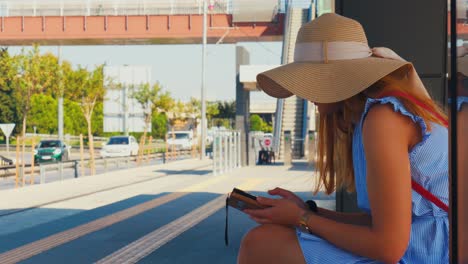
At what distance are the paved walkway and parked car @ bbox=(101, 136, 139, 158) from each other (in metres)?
23.8

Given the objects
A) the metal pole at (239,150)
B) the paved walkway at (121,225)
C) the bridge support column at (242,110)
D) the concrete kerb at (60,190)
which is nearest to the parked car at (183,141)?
the bridge support column at (242,110)

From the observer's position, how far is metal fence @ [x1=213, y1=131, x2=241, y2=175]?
24.3 m

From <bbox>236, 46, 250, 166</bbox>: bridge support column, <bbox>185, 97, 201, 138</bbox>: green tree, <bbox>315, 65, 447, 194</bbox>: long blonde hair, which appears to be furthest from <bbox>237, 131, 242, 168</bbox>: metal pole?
<bbox>185, 97, 201, 138</bbox>: green tree

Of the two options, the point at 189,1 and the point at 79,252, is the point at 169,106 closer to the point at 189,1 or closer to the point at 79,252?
the point at 189,1

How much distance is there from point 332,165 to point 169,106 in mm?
68416

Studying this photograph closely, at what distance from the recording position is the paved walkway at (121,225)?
7.48 metres

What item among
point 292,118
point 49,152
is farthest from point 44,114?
point 292,118

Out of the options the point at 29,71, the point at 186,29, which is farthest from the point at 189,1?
the point at 29,71

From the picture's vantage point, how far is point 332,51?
2.57 m

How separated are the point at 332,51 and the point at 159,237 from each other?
6.32 meters

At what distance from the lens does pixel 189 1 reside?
46938 millimetres

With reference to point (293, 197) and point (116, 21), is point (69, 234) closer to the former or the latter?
point (293, 197)

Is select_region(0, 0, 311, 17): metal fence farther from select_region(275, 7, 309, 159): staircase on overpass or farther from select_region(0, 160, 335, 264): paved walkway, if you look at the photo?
select_region(0, 160, 335, 264): paved walkway

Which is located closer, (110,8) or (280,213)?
(280,213)
